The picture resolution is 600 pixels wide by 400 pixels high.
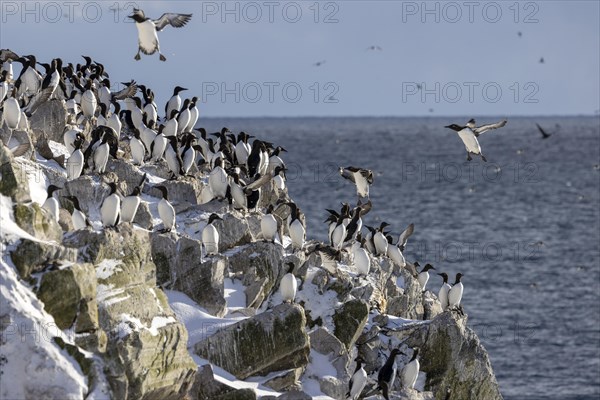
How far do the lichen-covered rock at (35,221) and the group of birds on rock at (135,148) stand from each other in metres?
1.15

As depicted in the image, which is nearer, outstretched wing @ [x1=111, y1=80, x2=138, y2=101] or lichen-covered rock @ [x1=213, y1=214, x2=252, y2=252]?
lichen-covered rock @ [x1=213, y1=214, x2=252, y2=252]

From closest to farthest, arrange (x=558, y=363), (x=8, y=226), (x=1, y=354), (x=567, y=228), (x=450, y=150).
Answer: (x=1, y=354) → (x=8, y=226) → (x=558, y=363) → (x=567, y=228) → (x=450, y=150)

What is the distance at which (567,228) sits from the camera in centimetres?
6938

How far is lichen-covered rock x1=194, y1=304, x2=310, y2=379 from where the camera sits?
1816 cm

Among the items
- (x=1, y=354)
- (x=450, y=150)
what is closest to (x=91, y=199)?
(x=1, y=354)

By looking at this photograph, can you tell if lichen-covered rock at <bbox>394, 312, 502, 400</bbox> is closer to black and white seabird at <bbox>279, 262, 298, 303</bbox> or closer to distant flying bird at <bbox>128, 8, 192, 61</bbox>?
black and white seabird at <bbox>279, 262, 298, 303</bbox>

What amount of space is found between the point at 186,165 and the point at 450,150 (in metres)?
120

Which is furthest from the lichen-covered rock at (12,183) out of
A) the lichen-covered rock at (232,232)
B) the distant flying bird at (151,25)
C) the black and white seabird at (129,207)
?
the distant flying bird at (151,25)

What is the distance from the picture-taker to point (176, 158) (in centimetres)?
2428

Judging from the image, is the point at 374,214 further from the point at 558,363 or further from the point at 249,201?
the point at 249,201

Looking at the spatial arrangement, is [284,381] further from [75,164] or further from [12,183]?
[75,164]

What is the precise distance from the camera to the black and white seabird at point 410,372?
2033 cm

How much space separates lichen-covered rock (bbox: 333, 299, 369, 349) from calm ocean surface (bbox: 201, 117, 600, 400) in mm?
15626

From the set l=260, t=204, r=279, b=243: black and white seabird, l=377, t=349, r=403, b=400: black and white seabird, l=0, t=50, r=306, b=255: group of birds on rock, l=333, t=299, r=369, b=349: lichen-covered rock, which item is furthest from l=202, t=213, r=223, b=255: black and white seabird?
l=377, t=349, r=403, b=400: black and white seabird
